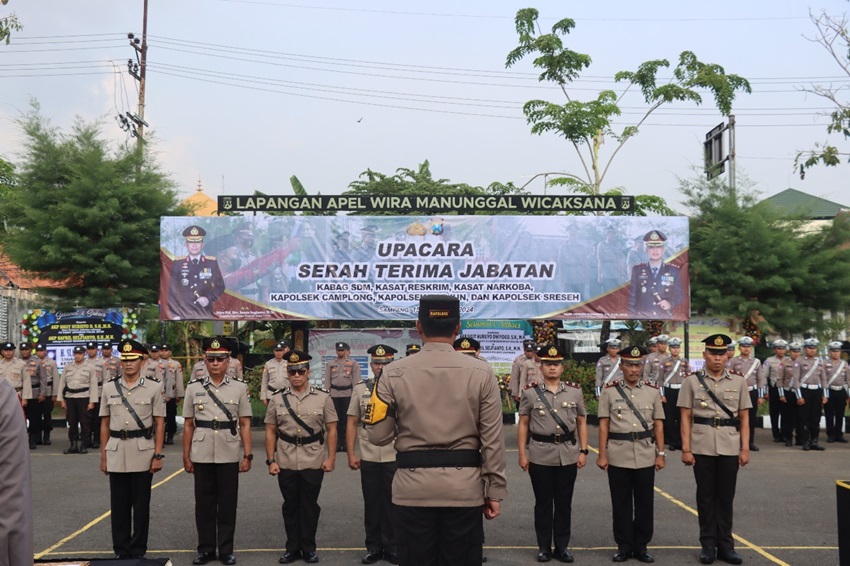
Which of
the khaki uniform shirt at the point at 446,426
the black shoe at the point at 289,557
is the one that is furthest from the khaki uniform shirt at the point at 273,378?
the khaki uniform shirt at the point at 446,426

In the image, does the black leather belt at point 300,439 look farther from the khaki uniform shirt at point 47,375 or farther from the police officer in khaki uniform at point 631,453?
the khaki uniform shirt at point 47,375

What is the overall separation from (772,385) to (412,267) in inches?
299

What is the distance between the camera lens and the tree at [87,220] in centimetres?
2181

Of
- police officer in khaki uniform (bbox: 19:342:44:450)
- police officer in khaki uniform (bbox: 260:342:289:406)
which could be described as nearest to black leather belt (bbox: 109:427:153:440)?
police officer in khaki uniform (bbox: 260:342:289:406)

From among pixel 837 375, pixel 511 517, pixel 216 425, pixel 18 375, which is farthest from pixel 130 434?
pixel 837 375

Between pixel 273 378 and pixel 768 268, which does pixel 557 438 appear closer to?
pixel 273 378

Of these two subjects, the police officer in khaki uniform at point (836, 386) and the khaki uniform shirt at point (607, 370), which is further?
the police officer in khaki uniform at point (836, 386)

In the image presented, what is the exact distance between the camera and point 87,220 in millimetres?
21734

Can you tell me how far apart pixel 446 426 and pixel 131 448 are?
167 inches

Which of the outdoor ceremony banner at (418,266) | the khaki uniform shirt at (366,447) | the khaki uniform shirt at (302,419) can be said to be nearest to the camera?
the khaki uniform shirt at (302,419)

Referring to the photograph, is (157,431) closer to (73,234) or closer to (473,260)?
(473,260)

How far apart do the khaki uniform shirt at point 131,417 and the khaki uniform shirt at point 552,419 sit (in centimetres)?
332

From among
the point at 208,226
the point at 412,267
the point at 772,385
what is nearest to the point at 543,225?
the point at 412,267

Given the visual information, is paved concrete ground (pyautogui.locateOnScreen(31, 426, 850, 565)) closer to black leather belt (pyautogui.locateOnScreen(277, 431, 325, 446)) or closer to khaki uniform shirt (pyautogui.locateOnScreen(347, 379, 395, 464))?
khaki uniform shirt (pyautogui.locateOnScreen(347, 379, 395, 464))
